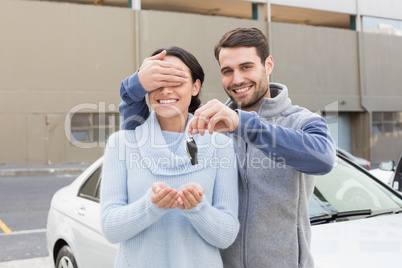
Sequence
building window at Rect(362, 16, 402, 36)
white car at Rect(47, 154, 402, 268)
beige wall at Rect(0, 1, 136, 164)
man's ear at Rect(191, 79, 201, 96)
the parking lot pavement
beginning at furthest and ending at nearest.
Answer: building window at Rect(362, 16, 402, 36) < beige wall at Rect(0, 1, 136, 164) < the parking lot pavement < white car at Rect(47, 154, 402, 268) < man's ear at Rect(191, 79, 201, 96)

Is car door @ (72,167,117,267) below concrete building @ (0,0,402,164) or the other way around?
below

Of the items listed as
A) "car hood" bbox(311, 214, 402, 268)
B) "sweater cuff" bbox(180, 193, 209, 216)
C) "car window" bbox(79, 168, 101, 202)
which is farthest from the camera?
"car window" bbox(79, 168, 101, 202)

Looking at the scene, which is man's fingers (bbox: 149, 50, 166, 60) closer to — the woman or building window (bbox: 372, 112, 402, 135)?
the woman

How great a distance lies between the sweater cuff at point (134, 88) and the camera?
6.13 ft

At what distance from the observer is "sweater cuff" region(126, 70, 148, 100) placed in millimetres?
1867

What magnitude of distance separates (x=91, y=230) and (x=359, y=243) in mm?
1861

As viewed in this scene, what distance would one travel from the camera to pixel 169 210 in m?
1.87

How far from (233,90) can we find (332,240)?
44.3 inches

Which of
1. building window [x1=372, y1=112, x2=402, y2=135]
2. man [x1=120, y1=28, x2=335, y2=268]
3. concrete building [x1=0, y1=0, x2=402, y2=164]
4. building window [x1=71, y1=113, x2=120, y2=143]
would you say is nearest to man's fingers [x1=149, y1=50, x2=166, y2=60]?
man [x1=120, y1=28, x2=335, y2=268]

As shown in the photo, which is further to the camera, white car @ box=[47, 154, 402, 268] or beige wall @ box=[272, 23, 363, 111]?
beige wall @ box=[272, 23, 363, 111]

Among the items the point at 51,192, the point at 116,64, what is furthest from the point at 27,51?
the point at 51,192

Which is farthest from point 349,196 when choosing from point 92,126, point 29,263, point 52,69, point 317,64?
point 317,64

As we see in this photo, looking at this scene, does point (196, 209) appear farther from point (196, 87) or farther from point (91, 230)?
point (91, 230)

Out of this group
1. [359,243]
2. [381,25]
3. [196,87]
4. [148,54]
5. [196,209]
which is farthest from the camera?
[381,25]
